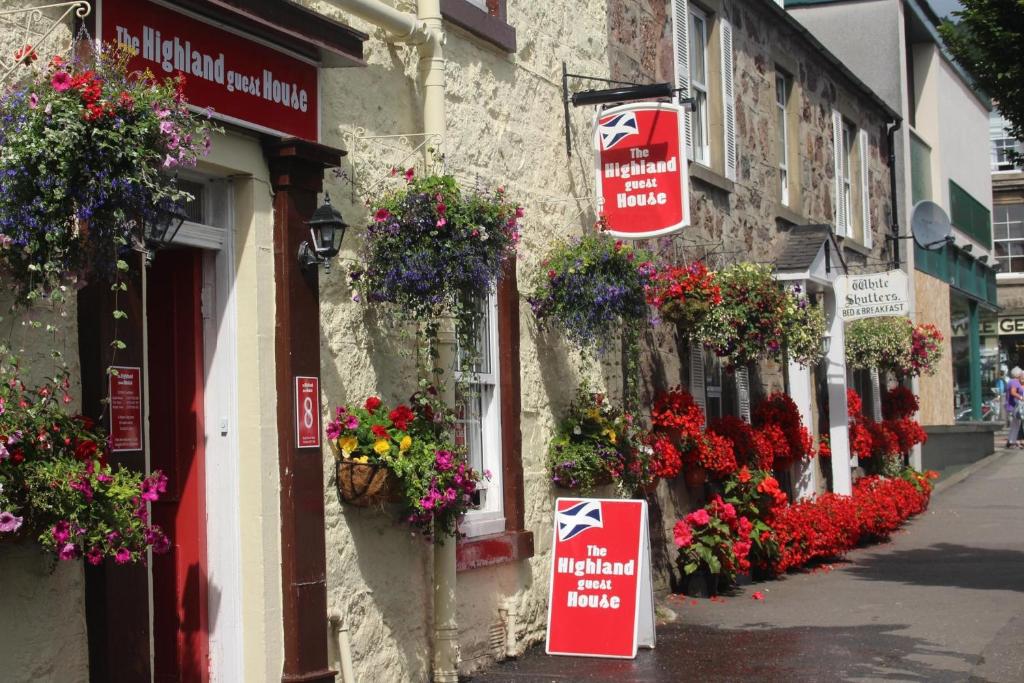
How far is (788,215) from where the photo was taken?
1655 cm

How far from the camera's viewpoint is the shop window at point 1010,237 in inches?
1690

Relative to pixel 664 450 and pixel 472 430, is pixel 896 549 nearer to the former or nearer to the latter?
pixel 664 450

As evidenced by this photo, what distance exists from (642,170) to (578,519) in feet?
8.68

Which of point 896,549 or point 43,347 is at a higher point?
point 43,347

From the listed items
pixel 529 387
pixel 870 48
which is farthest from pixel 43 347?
pixel 870 48

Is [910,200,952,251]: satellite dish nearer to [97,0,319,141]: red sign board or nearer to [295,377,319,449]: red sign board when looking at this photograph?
[97,0,319,141]: red sign board

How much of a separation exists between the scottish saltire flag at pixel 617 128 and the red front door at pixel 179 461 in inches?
172

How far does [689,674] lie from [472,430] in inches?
78.5

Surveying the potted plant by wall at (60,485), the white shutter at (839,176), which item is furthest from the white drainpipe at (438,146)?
the white shutter at (839,176)

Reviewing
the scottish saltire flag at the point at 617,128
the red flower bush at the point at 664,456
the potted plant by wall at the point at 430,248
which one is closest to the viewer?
the potted plant by wall at the point at 430,248

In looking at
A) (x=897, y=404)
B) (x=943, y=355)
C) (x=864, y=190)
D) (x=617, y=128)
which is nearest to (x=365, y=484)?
(x=617, y=128)

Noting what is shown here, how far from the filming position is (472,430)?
31.3 ft

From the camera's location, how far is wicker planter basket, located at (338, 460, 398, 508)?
7750mm

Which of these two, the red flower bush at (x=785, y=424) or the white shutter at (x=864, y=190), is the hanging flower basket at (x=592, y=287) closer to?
the red flower bush at (x=785, y=424)
